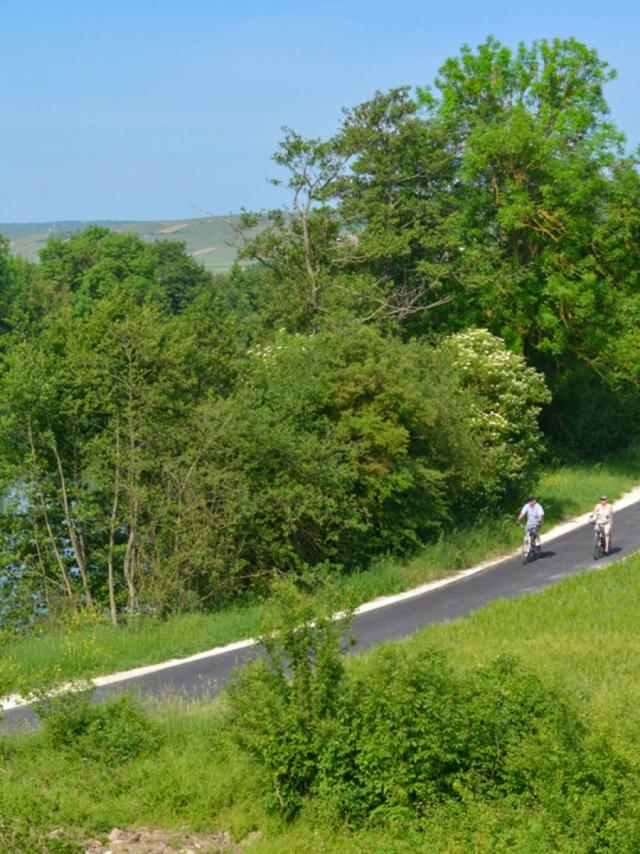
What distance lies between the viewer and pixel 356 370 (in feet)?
98.2

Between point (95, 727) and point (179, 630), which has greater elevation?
point (95, 727)

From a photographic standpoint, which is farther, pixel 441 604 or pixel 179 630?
pixel 441 604

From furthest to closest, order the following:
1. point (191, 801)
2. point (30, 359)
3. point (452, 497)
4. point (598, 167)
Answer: point (598, 167), point (452, 497), point (30, 359), point (191, 801)

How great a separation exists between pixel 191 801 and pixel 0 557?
13989mm

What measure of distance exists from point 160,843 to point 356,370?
18.3m

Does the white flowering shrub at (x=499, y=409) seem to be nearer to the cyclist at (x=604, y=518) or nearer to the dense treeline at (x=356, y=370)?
the dense treeline at (x=356, y=370)

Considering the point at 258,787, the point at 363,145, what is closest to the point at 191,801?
the point at 258,787

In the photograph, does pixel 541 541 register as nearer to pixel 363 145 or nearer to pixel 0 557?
pixel 0 557

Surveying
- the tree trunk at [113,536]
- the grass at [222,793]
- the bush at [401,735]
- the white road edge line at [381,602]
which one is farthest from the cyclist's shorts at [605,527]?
the bush at [401,735]

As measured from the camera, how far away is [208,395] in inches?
1158

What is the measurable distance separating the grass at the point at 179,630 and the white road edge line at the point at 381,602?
17 centimetres

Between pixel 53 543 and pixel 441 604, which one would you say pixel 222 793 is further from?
pixel 53 543

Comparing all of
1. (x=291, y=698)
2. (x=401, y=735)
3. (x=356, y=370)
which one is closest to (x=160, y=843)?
(x=291, y=698)

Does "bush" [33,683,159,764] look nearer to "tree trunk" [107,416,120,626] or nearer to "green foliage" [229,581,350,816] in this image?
"green foliage" [229,581,350,816]
